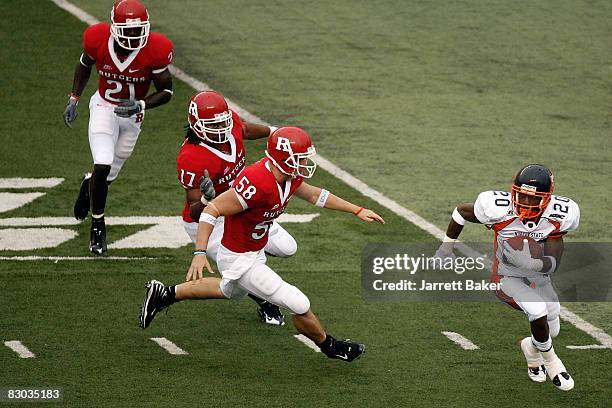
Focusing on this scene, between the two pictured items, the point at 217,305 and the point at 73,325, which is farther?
the point at 217,305

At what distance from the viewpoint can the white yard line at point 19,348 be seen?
29.0ft

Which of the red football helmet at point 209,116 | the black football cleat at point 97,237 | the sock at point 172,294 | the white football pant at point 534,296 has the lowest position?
the black football cleat at point 97,237

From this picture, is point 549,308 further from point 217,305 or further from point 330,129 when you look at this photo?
point 330,129

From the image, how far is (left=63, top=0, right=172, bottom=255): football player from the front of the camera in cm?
1110

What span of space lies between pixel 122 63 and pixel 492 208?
4.01 meters

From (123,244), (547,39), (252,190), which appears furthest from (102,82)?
(547,39)

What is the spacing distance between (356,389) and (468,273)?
8.50 ft

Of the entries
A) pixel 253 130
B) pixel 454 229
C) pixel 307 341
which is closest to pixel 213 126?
pixel 253 130

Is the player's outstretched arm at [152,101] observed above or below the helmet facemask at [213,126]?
below

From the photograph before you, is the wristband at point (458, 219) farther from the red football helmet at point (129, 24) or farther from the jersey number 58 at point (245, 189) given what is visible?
the red football helmet at point (129, 24)

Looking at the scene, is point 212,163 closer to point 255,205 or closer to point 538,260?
point 255,205

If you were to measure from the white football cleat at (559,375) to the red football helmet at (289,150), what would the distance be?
6.52ft

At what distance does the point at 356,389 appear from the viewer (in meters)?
8.48

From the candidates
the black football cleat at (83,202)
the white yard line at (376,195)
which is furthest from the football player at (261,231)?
the black football cleat at (83,202)
